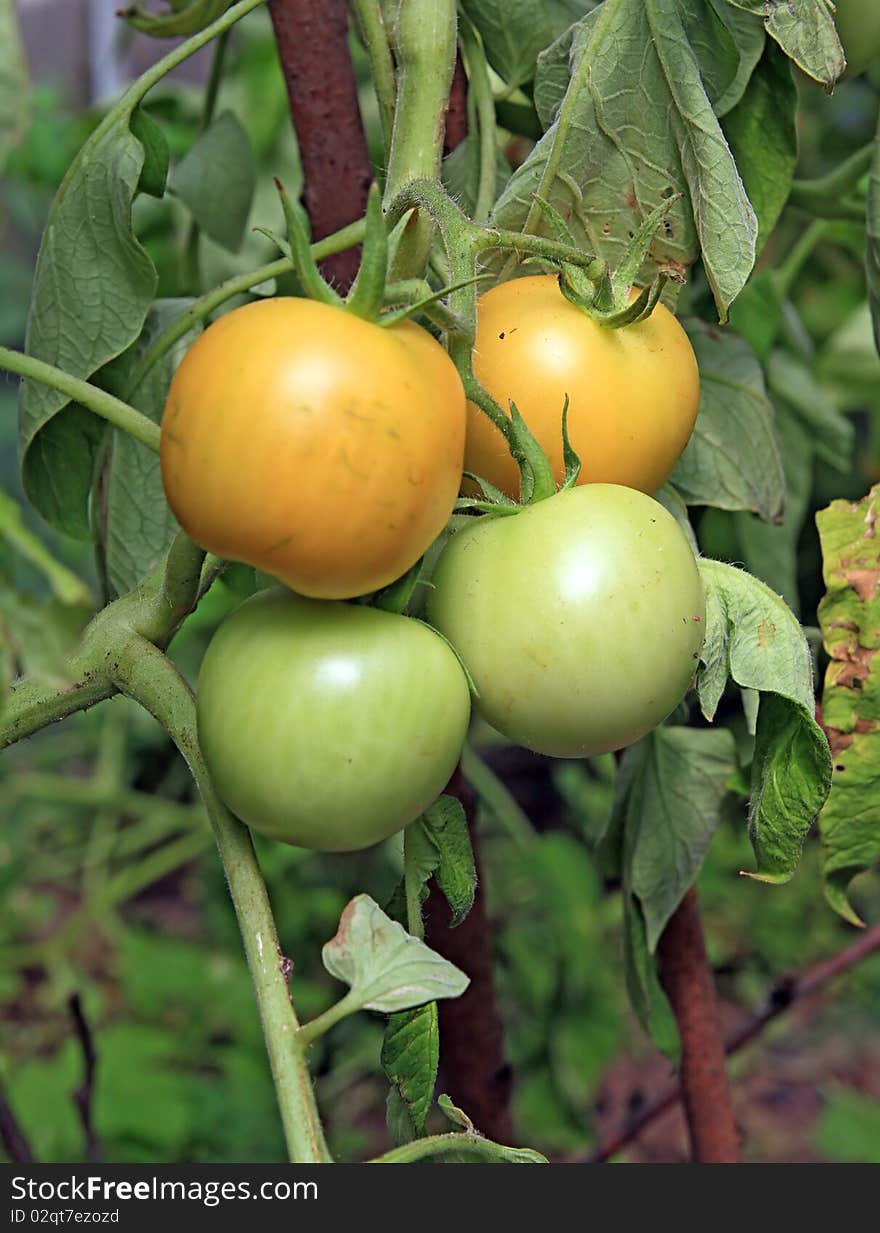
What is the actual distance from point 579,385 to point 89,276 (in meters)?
0.23

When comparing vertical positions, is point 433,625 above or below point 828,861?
above

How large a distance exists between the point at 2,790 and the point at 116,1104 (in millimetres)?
532

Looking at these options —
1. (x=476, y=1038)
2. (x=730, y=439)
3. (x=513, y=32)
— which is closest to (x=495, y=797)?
(x=476, y=1038)

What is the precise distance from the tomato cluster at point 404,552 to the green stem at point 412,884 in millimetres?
69

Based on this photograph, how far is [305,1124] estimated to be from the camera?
0.39 m

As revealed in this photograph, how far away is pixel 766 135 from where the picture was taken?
554 millimetres

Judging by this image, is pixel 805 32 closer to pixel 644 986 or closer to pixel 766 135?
pixel 766 135

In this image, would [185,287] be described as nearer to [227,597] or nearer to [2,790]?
[227,597]

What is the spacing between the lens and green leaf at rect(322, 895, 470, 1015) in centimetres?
40

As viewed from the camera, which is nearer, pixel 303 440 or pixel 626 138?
pixel 303 440

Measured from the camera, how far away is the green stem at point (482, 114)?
0.57m

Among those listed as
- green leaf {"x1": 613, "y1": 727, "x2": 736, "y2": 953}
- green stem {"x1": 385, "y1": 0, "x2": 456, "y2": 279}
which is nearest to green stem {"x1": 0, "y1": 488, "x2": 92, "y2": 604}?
green stem {"x1": 385, "y1": 0, "x2": 456, "y2": 279}

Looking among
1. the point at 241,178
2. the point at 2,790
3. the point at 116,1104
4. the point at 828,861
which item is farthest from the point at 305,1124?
the point at 2,790

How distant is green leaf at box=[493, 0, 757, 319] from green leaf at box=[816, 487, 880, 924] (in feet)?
0.42
